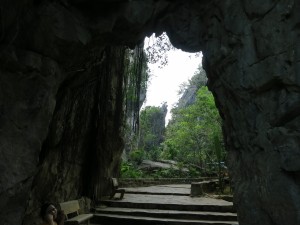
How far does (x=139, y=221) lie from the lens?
7.16m

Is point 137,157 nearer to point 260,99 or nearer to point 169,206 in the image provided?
point 169,206

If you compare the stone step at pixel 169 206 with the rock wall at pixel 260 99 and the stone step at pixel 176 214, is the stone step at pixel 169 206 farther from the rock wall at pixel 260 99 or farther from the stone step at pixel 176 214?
the rock wall at pixel 260 99

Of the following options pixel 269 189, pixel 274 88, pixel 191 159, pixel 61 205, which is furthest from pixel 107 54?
pixel 191 159

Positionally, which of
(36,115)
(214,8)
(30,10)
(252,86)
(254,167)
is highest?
(214,8)

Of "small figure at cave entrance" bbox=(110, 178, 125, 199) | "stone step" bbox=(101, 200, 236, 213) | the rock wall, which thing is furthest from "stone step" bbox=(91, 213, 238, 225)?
the rock wall

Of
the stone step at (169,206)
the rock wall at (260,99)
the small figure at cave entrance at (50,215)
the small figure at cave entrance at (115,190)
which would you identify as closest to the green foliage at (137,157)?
the small figure at cave entrance at (115,190)

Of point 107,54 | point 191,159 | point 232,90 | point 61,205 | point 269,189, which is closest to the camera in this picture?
point 269,189

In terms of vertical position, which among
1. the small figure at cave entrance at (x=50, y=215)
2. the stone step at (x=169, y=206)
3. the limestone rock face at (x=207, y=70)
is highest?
the limestone rock face at (x=207, y=70)

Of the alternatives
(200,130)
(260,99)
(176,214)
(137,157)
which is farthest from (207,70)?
(137,157)

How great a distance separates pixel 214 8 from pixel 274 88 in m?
1.79

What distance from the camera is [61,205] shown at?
21.6 ft

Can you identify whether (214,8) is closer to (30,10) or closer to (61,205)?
(30,10)

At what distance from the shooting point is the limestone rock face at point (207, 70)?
3863 millimetres

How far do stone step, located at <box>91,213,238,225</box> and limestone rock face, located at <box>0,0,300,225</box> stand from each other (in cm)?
200
